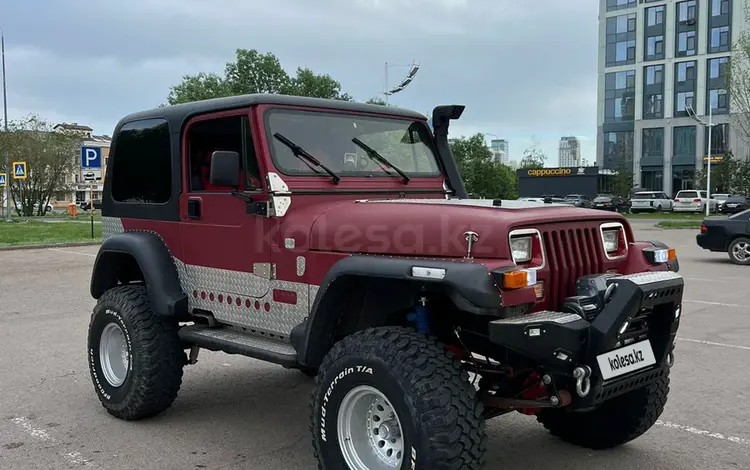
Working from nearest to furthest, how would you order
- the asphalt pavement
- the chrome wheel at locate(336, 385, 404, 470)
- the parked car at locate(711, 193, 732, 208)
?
the chrome wheel at locate(336, 385, 404, 470)
the asphalt pavement
the parked car at locate(711, 193, 732, 208)

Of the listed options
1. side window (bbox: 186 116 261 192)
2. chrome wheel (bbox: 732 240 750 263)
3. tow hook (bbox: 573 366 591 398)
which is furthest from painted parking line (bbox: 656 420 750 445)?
chrome wheel (bbox: 732 240 750 263)

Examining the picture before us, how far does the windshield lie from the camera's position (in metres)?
4.41

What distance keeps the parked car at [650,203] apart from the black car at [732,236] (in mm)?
32644

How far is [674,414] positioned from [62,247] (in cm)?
1861

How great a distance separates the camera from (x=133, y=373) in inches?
193

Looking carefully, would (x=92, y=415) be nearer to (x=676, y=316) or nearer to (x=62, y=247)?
(x=676, y=316)

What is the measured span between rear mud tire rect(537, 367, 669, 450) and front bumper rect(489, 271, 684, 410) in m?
0.58

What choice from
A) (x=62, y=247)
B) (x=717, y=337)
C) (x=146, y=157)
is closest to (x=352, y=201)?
(x=146, y=157)

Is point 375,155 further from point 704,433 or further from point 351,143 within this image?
point 704,433

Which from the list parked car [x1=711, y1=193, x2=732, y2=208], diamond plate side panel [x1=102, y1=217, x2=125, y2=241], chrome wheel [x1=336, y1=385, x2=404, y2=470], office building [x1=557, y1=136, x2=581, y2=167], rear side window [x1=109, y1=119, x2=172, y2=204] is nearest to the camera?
chrome wheel [x1=336, y1=385, x2=404, y2=470]

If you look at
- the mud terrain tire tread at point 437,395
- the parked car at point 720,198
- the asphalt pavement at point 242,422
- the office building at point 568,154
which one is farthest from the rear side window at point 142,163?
the office building at point 568,154

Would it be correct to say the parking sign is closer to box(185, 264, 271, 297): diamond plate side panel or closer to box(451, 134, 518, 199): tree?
box(185, 264, 271, 297): diamond plate side panel

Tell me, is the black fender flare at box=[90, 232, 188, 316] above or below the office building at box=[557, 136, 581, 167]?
below

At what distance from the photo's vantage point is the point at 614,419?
4.35m
